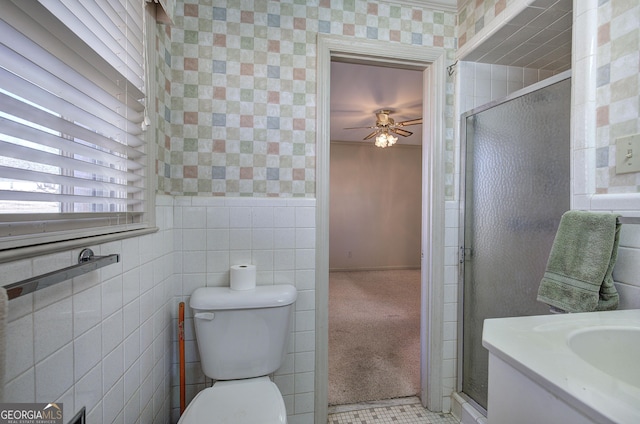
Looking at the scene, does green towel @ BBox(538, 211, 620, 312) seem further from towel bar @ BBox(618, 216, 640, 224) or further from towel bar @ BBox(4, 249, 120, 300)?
towel bar @ BBox(4, 249, 120, 300)

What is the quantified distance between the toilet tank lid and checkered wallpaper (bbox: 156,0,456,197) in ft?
1.61

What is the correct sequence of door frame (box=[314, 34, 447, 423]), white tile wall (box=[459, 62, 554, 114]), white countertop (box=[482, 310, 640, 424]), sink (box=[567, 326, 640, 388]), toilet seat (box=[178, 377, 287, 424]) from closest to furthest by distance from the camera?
white countertop (box=[482, 310, 640, 424]), sink (box=[567, 326, 640, 388]), toilet seat (box=[178, 377, 287, 424]), door frame (box=[314, 34, 447, 423]), white tile wall (box=[459, 62, 554, 114])

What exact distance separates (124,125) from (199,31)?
2.48 feet

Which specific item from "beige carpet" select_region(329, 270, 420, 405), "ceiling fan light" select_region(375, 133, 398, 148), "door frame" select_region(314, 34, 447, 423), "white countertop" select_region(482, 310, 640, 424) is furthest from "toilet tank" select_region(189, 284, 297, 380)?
"ceiling fan light" select_region(375, 133, 398, 148)

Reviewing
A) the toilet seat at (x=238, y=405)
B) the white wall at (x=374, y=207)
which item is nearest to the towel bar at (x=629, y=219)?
the toilet seat at (x=238, y=405)

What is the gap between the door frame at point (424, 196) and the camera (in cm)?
150

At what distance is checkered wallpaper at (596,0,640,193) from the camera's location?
0.88 m

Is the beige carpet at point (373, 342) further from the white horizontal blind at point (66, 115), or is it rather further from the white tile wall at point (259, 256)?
the white horizontal blind at point (66, 115)

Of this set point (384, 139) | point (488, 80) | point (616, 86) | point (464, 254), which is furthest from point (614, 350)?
point (384, 139)

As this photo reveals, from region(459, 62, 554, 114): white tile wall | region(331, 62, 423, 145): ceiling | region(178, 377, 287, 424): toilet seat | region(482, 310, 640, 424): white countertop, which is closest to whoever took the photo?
region(482, 310, 640, 424): white countertop

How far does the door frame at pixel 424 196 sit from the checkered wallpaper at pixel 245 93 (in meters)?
0.06

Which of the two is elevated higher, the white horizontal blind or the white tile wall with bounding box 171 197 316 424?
the white horizontal blind

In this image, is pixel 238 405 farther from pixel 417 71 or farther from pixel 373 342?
pixel 417 71

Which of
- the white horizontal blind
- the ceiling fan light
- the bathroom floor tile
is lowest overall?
the bathroom floor tile
